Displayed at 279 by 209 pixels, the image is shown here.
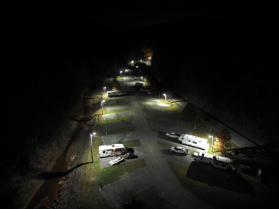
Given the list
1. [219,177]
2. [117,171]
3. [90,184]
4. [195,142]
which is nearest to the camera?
[90,184]

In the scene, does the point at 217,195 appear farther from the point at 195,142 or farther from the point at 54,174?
the point at 54,174

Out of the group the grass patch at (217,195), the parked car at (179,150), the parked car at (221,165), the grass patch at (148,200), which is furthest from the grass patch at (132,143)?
the parked car at (221,165)

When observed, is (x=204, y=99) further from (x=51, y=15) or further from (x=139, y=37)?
(x=139, y=37)

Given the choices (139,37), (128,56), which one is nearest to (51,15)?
(128,56)

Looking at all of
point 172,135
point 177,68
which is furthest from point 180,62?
point 172,135

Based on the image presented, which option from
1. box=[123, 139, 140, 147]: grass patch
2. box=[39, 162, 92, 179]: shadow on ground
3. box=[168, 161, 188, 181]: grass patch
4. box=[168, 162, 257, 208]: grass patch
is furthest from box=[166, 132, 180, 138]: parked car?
box=[39, 162, 92, 179]: shadow on ground

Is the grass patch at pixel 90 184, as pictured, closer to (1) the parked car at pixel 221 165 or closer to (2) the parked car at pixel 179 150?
(2) the parked car at pixel 179 150

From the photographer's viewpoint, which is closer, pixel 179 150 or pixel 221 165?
pixel 221 165
